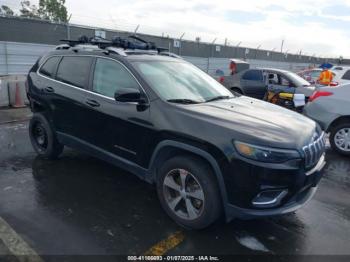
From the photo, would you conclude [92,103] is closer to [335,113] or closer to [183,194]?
[183,194]

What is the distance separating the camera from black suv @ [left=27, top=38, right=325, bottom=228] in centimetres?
304

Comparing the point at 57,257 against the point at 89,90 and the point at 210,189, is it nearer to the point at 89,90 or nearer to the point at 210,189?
the point at 210,189

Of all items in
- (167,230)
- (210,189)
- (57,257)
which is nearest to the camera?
(57,257)

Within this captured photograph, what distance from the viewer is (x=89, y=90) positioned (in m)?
4.32

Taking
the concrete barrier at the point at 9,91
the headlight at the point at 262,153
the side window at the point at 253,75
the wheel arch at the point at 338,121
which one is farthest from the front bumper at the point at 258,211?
the side window at the point at 253,75

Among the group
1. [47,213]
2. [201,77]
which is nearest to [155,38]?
[201,77]

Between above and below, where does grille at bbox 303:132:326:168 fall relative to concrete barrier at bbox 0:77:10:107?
above

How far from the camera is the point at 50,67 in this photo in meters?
5.07

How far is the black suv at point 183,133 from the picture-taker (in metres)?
3.04

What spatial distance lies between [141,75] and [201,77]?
3.41 ft

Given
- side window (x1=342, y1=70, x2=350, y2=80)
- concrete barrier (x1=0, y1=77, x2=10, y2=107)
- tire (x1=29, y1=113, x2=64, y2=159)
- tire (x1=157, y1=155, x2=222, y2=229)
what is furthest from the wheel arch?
side window (x1=342, y1=70, x2=350, y2=80)

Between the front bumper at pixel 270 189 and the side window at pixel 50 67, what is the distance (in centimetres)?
341

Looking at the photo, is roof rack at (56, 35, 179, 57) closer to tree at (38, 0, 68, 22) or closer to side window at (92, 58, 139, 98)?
side window at (92, 58, 139, 98)

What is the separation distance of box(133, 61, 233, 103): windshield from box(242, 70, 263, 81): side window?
746 cm
